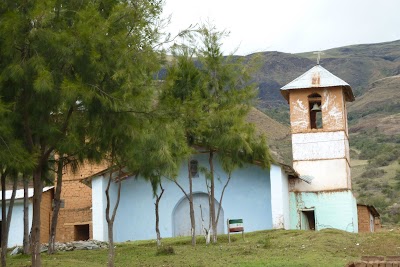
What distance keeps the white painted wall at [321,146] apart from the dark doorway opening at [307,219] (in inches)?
92.5

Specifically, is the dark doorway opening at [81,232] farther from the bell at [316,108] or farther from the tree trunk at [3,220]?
the tree trunk at [3,220]

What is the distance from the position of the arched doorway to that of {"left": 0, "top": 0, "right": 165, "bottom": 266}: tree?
18666 millimetres

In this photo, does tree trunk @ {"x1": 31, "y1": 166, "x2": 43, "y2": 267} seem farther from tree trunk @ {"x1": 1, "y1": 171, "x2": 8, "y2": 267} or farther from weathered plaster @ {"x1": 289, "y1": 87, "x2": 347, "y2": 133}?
weathered plaster @ {"x1": 289, "y1": 87, "x2": 347, "y2": 133}

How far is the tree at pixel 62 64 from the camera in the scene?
15969 mm

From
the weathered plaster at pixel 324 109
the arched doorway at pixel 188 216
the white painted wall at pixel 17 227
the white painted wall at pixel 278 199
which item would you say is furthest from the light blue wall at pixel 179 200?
the white painted wall at pixel 17 227

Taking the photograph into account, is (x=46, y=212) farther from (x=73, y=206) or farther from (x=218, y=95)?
(x=218, y=95)

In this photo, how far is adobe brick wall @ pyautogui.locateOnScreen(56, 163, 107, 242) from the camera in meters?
40.0

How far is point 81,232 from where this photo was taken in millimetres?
40750

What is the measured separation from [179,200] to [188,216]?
2.55 ft

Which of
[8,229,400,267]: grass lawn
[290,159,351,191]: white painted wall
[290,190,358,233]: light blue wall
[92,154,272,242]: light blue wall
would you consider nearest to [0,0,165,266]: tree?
[8,229,400,267]: grass lawn

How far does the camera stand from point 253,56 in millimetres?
29547

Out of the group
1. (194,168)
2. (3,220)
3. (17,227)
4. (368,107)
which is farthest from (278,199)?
(368,107)

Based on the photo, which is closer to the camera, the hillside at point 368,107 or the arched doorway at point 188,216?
the arched doorway at point 188,216

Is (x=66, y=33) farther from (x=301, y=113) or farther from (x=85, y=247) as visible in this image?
(x=301, y=113)
